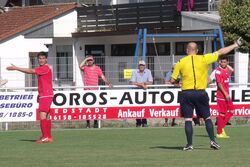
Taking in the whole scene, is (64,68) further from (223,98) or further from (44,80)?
(44,80)

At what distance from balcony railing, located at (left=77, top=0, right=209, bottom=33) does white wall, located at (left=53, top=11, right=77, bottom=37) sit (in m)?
0.41

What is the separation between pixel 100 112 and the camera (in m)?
24.2

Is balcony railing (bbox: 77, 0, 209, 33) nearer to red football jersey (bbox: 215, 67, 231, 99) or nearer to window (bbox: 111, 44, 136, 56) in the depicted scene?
window (bbox: 111, 44, 136, 56)

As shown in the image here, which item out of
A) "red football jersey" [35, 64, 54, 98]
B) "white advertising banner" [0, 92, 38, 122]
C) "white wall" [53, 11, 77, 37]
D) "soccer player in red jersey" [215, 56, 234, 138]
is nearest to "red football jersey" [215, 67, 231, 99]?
"soccer player in red jersey" [215, 56, 234, 138]

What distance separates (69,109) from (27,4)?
28.3 meters

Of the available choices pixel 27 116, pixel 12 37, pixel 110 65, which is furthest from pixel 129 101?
pixel 12 37

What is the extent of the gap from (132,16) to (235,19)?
25.2ft

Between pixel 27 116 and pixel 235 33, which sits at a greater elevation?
pixel 235 33

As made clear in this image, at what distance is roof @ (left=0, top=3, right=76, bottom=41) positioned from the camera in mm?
43031

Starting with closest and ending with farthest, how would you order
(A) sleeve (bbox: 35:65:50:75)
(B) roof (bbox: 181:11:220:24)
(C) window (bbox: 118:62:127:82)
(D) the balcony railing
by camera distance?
1. (A) sleeve (bbox: 35:65:50:75)
2. (C) window (bbox: 118:62:127:82)
3. (B) roof (bbox: 181:11:220:24)
4. (D) the balcony railing

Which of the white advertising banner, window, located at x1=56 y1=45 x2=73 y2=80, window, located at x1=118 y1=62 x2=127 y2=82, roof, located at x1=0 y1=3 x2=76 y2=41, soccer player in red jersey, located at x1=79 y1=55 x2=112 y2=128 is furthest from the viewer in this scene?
roof, located at x1=0 y1=3 x2=76 y2=41

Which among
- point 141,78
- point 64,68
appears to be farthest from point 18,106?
point 64,68

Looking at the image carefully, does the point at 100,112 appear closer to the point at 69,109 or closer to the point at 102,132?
the point at 69,109

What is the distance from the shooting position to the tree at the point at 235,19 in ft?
111
